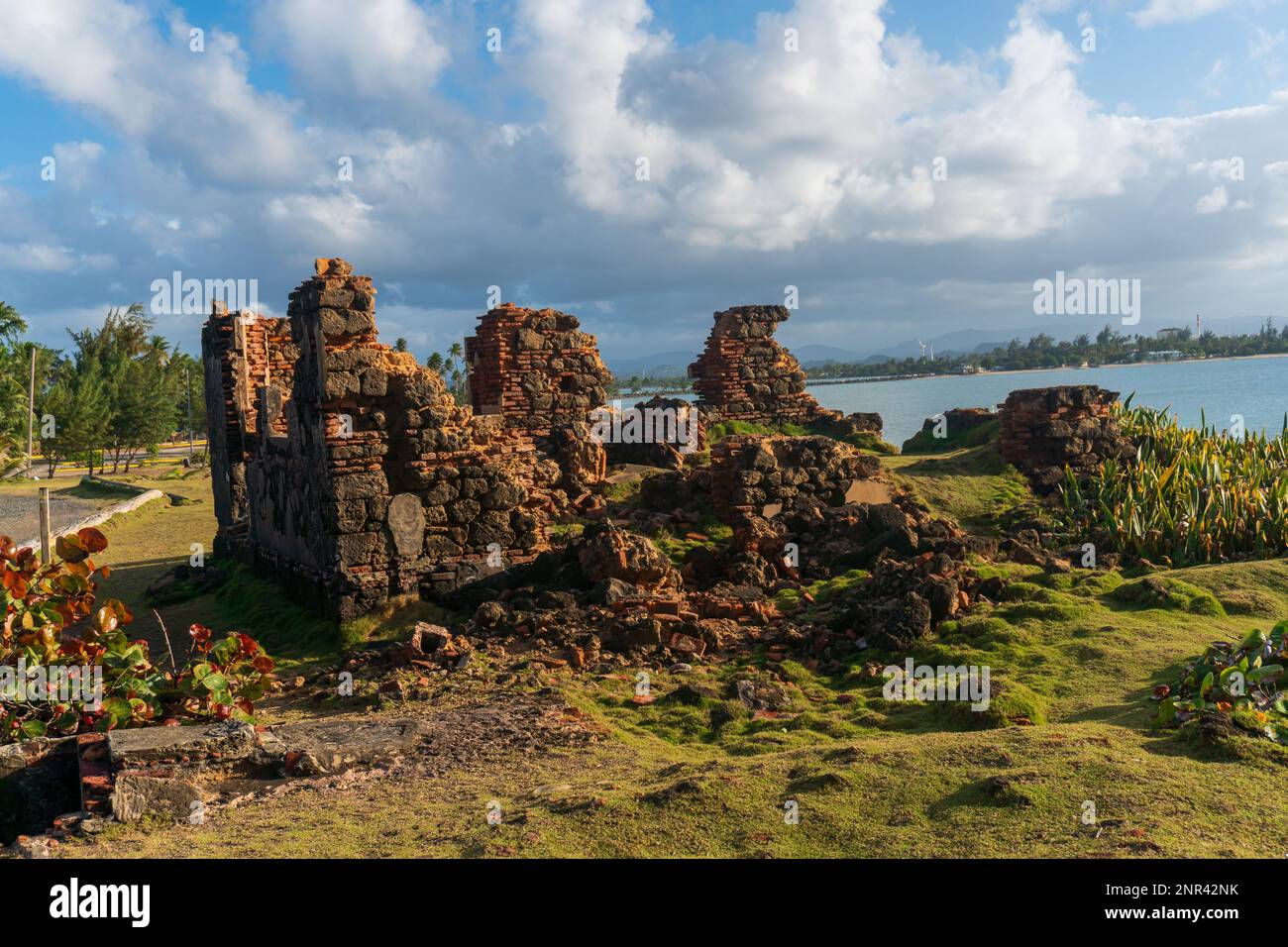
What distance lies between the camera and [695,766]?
20.3 ft

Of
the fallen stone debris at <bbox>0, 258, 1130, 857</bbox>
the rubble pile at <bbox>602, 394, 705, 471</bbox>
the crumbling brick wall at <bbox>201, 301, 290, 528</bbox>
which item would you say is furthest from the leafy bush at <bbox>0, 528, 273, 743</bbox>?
the rubble pile at <bbox>602, 394, 705, 471</bbox>

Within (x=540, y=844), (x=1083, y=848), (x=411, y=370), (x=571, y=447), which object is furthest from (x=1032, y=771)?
(x=571, y=447)

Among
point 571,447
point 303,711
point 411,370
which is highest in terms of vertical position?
point 411,370

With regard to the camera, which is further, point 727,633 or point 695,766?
point 727,633

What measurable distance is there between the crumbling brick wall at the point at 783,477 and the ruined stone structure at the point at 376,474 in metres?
2.68

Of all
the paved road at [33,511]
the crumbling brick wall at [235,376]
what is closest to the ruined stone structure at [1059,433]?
the crumbling brick wall at [235,376]

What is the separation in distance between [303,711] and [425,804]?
125 inches

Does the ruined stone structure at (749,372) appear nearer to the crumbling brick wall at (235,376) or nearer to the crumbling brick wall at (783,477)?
the crumbling brick wall at (783,477)

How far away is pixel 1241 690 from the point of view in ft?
20.7

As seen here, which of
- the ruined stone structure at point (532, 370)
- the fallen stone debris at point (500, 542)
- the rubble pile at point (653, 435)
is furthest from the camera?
the ruined stone structure at point (532, 370)

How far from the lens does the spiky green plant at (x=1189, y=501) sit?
11758mm
